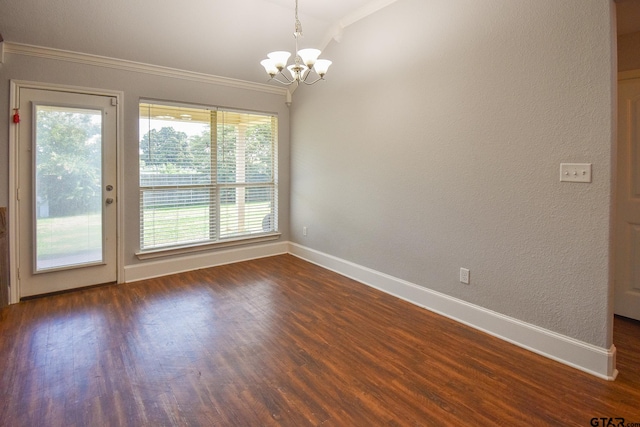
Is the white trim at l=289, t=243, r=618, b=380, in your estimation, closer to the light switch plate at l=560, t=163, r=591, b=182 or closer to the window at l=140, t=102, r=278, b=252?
the light switch plate at l=560, t=163, r=591, b=182

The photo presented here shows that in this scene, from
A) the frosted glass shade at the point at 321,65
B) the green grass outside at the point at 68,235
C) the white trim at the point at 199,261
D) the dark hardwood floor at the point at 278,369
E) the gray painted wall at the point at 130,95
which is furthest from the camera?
the white trim at the point at 199,261

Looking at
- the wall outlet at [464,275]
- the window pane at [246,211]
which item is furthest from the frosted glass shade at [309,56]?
the window pane at [246,211]

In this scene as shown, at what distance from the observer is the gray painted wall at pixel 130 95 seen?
3254mm

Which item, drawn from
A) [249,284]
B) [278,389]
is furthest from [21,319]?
[278,389]

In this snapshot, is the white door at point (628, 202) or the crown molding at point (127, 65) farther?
the crown molding at point (127, 65)

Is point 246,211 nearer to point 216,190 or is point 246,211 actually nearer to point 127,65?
point 216,190

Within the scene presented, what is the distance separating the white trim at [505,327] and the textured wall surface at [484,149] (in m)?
0.07

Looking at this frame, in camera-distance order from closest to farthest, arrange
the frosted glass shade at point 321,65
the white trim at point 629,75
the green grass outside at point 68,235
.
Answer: the frosted glass shade at point 321,65 < the white trim at point 629,75 < the green grass outside at point 68,235

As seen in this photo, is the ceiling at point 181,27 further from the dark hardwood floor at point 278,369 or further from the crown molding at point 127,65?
the dark hardwood floor at point 278,369

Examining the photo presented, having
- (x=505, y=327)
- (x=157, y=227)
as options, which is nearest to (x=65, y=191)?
(x=157, y=227)

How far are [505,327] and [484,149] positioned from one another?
54.8 inches

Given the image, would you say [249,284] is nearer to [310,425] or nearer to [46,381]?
[46,381]

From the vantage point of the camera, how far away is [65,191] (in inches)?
140

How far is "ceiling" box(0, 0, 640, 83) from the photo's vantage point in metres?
3.10
